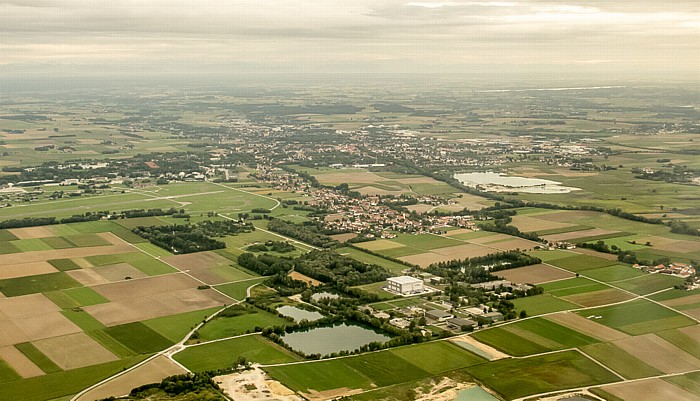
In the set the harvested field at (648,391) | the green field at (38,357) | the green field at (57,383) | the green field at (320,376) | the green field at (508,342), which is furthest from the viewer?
the green field at (508,342)

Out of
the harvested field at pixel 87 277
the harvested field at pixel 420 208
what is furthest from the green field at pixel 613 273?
the harvested field at pixel 87 277

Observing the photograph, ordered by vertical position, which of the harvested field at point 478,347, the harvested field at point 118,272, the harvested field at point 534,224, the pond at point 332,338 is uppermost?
the harvested field at point 534,224

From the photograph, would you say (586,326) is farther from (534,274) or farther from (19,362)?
(19,362)

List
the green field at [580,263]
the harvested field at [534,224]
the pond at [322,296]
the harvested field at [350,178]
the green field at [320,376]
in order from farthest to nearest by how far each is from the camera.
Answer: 1. the harvested field at [350,178]
2. the harvested field at [534,224]
3. the green field at [580,263]
4. the pond at [322,296]
5. the green field at [320,376]

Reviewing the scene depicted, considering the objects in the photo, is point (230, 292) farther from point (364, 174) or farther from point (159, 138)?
point (159, 138)

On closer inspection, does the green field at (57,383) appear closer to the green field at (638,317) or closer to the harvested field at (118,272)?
the harvested field at (118,272)

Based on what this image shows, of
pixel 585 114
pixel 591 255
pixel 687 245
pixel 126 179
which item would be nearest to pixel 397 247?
pixel 591 255

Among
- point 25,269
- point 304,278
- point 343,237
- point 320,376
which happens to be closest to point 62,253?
point 25,269
